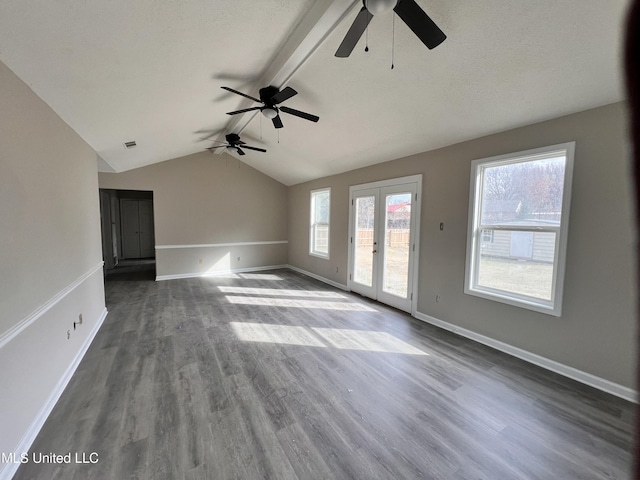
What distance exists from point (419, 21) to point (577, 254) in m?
2.47

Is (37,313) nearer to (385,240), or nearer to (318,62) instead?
(318,62)

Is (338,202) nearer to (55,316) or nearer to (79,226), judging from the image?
(79,226)

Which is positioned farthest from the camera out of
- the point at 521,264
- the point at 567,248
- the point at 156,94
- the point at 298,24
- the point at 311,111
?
the point at 311,111

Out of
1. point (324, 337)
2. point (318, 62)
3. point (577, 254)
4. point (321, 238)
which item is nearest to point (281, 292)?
point (321, 238)

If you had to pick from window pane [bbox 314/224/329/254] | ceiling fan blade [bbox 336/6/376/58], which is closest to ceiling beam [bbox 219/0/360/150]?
ceiling fan blade [bbox 336/6/376/58]

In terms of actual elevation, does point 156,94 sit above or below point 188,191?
above

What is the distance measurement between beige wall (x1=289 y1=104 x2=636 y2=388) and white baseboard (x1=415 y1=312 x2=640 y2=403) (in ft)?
0.14

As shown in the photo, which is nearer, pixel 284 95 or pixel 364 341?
pixel 284 95

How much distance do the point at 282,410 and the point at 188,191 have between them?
5.66 meters

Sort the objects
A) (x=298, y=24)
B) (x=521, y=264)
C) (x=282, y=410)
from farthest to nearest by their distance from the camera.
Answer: (x=521, y=264) < (x=298, y=24) < (x=282, y=410)

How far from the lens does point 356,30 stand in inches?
73.7

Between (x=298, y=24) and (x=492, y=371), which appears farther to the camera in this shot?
(x=492, y=371)

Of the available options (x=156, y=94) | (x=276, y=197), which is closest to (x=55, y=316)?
(x=156, y=94)

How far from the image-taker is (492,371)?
2.76 metres
